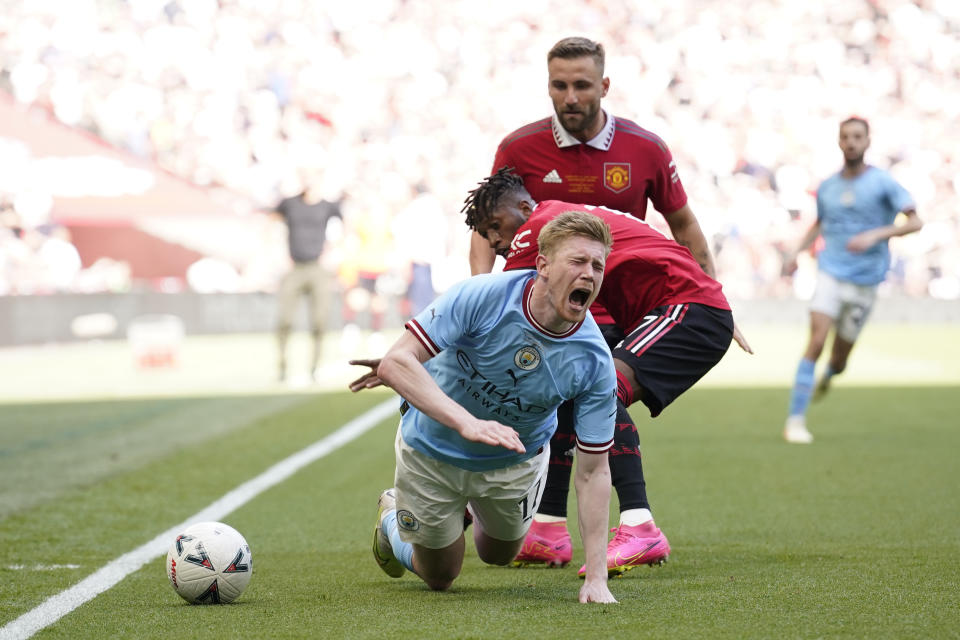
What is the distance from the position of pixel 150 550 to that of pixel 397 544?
4.79 feet

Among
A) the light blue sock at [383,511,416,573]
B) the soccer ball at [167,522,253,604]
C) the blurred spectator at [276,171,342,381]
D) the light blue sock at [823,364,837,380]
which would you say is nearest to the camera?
the soccer ball at [167,522,253,604]

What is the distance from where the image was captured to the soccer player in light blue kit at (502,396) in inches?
167

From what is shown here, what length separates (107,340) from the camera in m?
24.0

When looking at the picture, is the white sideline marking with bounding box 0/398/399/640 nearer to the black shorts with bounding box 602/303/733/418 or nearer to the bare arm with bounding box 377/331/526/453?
the bare arm with bounding box 377/331/526/453

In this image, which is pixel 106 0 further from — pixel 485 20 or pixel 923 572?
pixel 923 572

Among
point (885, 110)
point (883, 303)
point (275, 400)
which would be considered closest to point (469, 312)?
point (275, 400)

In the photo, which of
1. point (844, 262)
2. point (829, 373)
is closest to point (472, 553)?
point (844, 262)

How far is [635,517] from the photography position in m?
5.43

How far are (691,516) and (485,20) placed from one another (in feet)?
82.5

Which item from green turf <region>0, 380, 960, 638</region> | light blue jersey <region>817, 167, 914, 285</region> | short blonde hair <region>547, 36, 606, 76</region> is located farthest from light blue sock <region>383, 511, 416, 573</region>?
light blue jersey <region>817, 167, 914, 285</region>

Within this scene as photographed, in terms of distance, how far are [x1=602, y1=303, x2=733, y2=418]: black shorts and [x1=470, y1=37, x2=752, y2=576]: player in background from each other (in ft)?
0.74

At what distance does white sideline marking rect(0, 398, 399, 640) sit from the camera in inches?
175

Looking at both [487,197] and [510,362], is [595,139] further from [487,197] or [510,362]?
[510,362]

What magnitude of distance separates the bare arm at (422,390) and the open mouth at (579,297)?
47 cm
